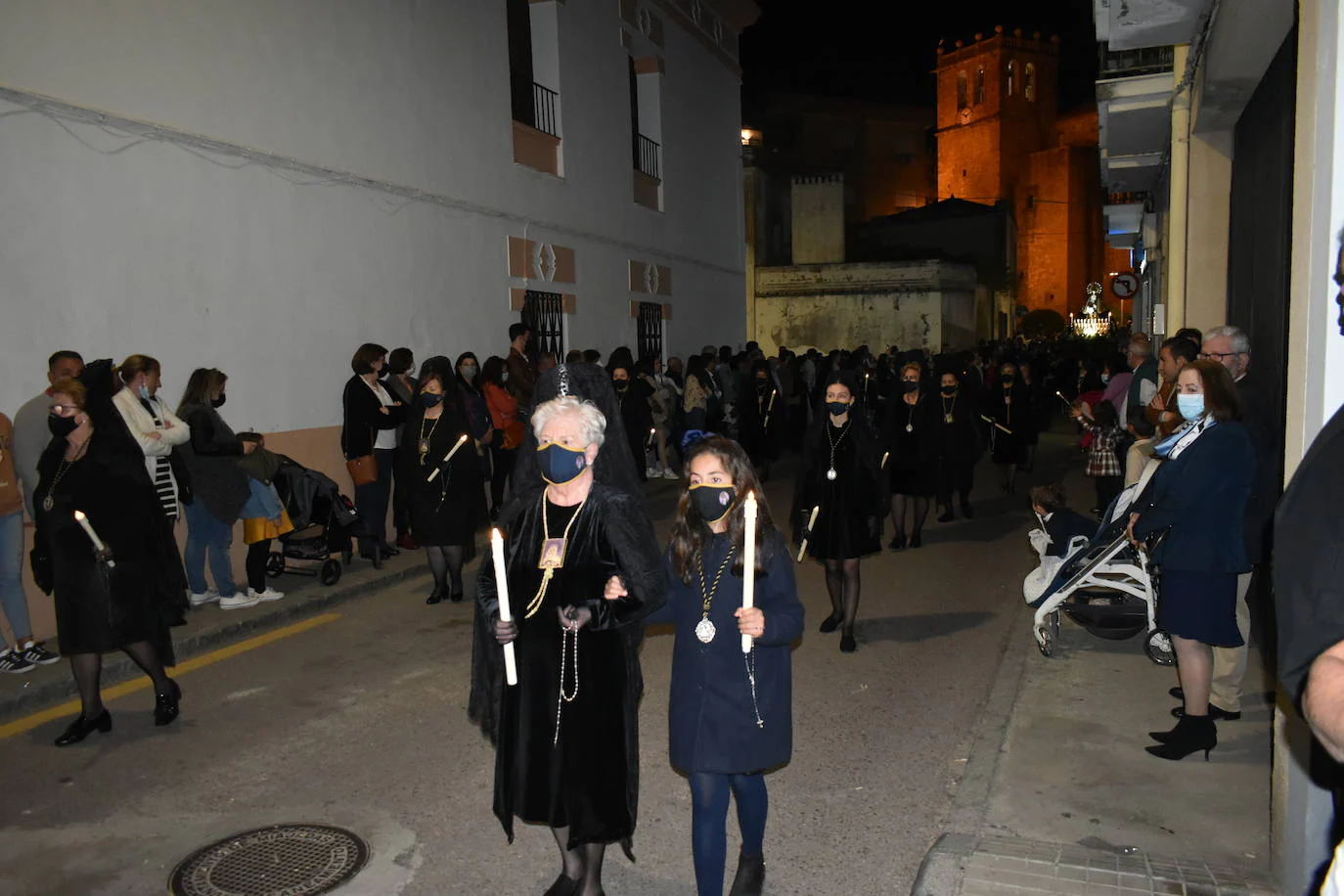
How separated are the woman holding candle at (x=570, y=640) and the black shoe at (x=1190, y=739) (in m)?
2.93

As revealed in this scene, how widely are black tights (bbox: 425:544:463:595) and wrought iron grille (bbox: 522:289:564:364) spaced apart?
555cm

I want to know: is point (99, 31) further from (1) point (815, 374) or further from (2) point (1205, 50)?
(1) point (815, 374)

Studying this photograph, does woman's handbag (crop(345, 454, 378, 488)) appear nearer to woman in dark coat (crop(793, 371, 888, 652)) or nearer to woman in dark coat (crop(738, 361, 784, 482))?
woman in dark coat (crop(793, 371, 888, 652))

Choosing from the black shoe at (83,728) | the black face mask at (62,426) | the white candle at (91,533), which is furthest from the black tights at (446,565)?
the black face mask at (62,426)

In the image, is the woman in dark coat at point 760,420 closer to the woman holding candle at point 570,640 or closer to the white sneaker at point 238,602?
the white sneaker at point 238,602

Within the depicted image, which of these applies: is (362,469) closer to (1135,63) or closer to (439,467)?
(439,467)

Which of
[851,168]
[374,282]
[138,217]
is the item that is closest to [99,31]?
[138,217]

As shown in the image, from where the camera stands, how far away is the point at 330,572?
920 centimetres

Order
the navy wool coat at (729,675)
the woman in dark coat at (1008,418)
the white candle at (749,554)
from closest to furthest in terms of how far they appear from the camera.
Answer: the white candle at (749,554)
the navy wool coat at (729,675)
the woman in dark coat at (1008,418)

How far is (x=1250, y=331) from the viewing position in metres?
9.62

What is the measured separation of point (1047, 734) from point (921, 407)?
592 cm

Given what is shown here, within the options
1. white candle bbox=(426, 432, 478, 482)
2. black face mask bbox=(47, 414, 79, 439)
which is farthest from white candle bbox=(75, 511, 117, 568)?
white candle bbox=(426, 432, 478, 482)

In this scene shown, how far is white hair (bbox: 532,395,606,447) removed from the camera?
3746 millimetres

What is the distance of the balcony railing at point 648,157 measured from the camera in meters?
19.0
